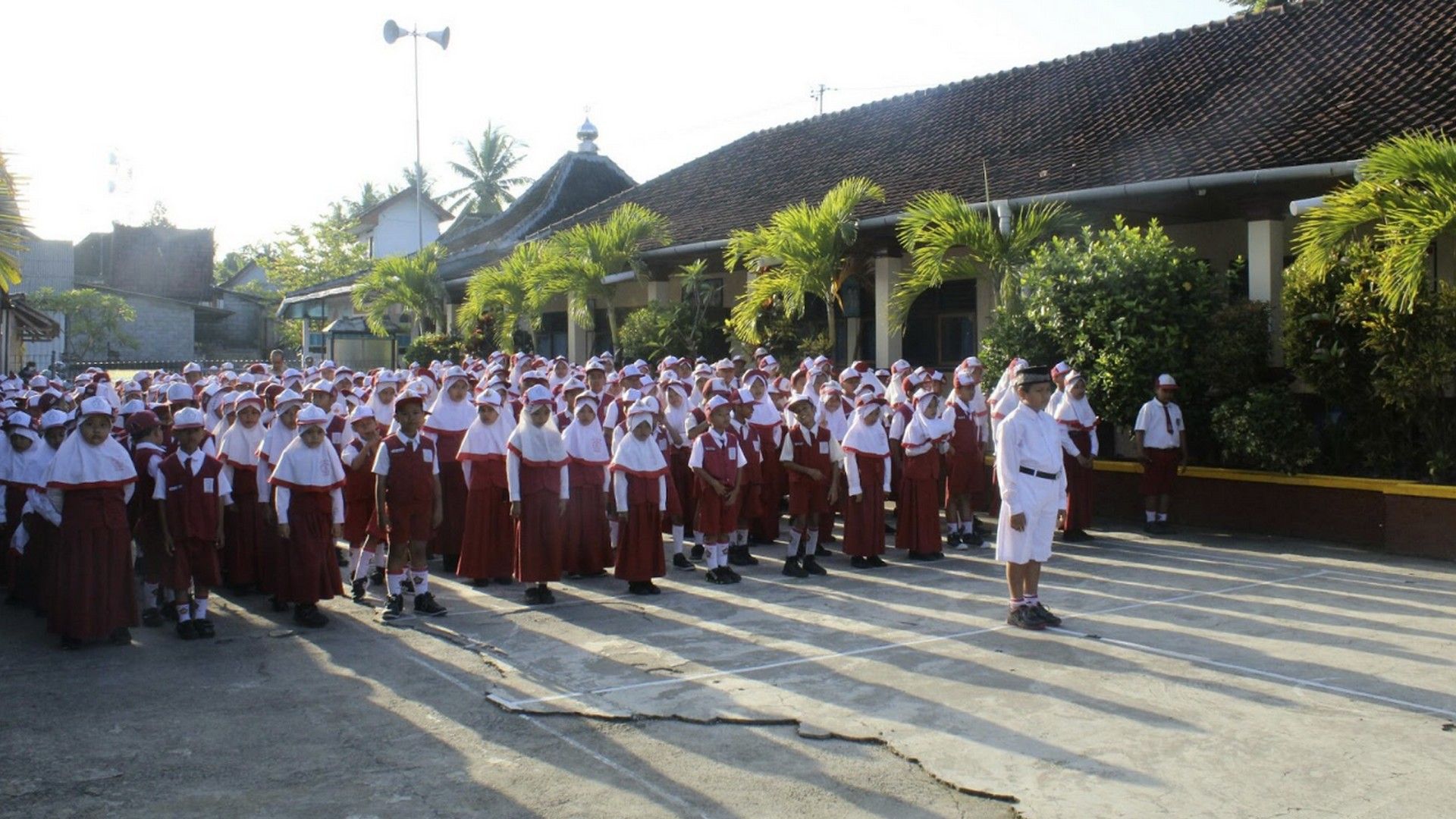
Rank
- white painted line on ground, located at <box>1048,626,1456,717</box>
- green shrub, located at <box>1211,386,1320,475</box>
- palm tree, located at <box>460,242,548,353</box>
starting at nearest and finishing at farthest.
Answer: white painted line on ground, located at <box>1048,626,1456,717</box>, green shrub, located at <box>1211,386,1320,475</box>, palm tree, located at <box>460,242,548,353</box>

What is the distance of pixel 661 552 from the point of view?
33.7ft

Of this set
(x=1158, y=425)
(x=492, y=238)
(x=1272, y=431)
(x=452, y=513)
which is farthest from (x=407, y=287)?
(x=1272, y=431)

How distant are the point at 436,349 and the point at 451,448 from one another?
16402mm

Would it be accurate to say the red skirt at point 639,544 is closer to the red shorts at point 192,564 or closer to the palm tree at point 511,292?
the red shorts at point 192,564

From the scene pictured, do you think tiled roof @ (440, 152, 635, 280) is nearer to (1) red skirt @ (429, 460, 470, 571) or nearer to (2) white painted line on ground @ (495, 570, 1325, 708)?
(1) red skirt @ (429, 460, 470, 571)

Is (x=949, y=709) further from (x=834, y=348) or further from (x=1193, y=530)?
(x=834, y=348)

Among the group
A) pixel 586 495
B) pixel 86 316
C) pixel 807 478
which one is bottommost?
pixel 586 495

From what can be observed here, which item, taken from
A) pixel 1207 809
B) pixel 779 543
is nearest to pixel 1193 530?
pixel 779 543

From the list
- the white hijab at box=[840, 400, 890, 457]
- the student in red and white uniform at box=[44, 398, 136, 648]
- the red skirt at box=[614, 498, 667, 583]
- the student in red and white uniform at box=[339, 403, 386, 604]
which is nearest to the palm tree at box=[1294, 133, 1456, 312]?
the white hijab at box=[840, 400, 890, 457]

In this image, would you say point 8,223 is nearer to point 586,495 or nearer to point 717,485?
point 586,495

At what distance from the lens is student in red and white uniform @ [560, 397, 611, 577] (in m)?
10.6

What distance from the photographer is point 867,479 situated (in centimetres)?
1136

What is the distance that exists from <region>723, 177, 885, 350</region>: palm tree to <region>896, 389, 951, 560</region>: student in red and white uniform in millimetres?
6146

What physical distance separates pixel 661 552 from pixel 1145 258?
644cm
